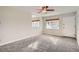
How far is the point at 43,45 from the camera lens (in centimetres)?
199

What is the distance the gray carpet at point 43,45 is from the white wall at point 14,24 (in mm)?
117

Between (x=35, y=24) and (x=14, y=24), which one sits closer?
(x=14, y=24)

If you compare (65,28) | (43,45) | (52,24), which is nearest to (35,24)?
(52,24)

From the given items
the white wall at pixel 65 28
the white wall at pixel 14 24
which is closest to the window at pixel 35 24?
the white wall at pixel 14 24

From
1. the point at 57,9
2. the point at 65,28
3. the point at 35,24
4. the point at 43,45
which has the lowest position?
the point at 43,45

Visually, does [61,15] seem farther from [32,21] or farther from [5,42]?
[5,42]

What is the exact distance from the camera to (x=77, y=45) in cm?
195

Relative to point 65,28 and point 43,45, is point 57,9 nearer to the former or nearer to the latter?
point 65,28

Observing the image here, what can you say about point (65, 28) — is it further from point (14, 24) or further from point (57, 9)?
point (14, 24)

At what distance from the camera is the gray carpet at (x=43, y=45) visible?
1.96 meters

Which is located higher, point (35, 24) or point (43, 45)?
point (35, 24)

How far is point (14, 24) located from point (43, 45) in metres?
0.76
